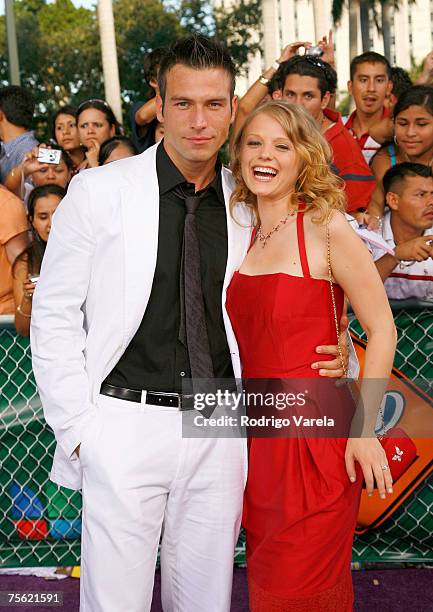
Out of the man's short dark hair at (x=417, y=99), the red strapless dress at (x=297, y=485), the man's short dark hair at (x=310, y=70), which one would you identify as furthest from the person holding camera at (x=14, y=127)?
the red strapless dress at (x=297, y=485)

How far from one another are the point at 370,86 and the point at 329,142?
125 centimetres

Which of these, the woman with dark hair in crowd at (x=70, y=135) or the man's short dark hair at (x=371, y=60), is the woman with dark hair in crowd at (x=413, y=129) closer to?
the man's short dark hair at (x=371, y=60)

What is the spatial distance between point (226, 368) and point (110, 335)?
0.43 m

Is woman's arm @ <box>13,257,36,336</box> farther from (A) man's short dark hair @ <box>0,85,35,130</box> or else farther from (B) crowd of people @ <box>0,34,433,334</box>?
(A) man's short dark hair @ <box>0,85,35,130</box>

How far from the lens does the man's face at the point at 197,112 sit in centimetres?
275

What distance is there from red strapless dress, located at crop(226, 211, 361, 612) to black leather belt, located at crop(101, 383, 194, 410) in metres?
0.27

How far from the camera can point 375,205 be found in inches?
186

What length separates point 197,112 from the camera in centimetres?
275

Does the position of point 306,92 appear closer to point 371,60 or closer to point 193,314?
point 371,60

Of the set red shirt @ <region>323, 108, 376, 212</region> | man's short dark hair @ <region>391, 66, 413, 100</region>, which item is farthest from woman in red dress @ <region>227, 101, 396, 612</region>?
man's short dark hair @ <region>391, 66, 413, 100</region>

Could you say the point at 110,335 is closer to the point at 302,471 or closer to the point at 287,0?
the point at 302,471

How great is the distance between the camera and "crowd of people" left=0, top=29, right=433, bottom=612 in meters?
2.70

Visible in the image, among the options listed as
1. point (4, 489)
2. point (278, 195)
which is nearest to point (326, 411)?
point (278, 195)

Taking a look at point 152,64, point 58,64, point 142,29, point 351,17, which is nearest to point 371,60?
point 152,64
